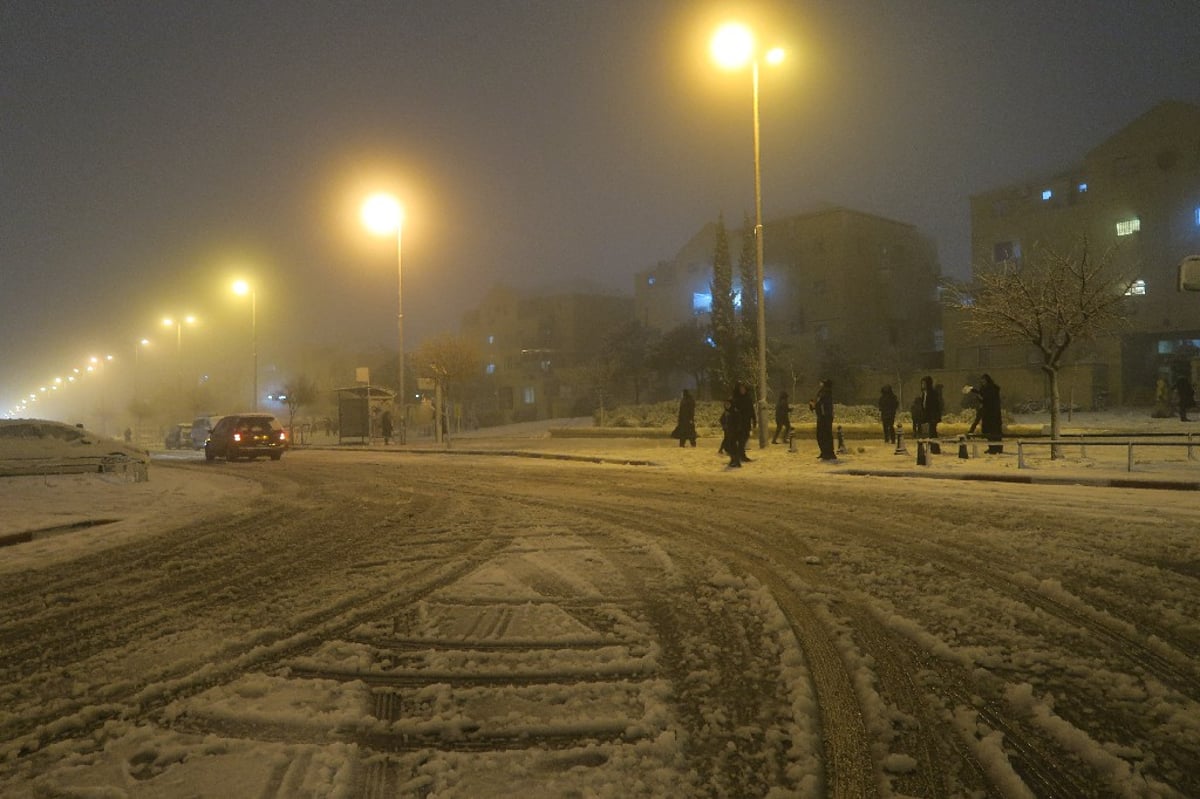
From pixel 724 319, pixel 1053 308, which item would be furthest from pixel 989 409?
pixel 724 319

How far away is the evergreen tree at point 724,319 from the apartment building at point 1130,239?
11208 millimetres

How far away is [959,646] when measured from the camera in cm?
445

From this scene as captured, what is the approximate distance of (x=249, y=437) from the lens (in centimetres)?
2483

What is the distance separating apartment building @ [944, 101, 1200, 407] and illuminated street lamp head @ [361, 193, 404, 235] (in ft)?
90.2

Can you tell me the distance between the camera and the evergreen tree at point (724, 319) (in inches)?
1555

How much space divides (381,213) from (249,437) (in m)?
9.79

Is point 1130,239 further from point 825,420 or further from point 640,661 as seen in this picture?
point 640,661

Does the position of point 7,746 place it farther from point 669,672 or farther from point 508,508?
point 508,508

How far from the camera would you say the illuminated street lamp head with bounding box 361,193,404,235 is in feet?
96.3

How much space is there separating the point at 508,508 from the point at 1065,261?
13.9m

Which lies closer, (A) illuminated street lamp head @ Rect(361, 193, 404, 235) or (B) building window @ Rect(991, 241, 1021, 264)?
(A) illuminated street lamp head @ Rect(361, 193, 404, 235)

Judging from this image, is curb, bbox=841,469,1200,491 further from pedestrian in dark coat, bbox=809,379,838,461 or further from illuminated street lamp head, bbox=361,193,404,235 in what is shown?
illuminated street lamp head, bbox=361,193,404,235

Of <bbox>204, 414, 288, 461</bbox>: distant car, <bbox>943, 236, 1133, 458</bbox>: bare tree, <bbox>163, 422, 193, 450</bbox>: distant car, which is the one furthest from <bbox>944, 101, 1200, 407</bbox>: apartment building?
<bbox>163, 422, 193, 450</bbox>: distant car

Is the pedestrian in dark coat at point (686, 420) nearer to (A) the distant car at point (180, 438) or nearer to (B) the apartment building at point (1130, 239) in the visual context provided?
(B) the apartment building at point (1130, 239)
